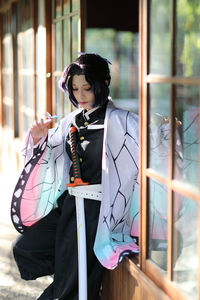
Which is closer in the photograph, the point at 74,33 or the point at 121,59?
the point at 74,33

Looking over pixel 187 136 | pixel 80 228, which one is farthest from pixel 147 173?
pixel 80 228

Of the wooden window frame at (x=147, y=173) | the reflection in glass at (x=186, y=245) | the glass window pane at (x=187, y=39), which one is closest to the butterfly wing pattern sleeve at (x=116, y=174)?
the wooden window frame at (x=147, y=173)

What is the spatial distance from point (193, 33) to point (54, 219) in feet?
4.31

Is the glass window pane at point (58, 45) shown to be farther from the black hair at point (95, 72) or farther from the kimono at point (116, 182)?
the black hair at point (95, 72)

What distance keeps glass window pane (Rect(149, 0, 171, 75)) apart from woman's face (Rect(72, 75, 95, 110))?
421 millimetres

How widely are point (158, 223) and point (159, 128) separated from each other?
0.36m

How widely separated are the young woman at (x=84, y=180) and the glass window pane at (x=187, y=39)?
2.03 ft

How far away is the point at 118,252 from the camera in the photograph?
234 centimetres

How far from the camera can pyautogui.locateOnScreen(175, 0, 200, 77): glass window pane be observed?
67.5 inches

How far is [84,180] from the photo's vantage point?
2.49 m

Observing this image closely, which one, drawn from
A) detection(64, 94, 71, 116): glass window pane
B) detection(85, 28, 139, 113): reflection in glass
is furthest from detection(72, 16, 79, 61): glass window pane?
detection(85, 28, 139, 113): reflection in glass

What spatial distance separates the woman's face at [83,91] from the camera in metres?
2.43

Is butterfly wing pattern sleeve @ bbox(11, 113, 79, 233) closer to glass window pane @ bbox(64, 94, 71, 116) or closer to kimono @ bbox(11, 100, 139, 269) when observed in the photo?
kimono @ bbox(11, 100, 139, 269)

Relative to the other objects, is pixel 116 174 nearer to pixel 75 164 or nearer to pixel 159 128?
pixel 75 164
